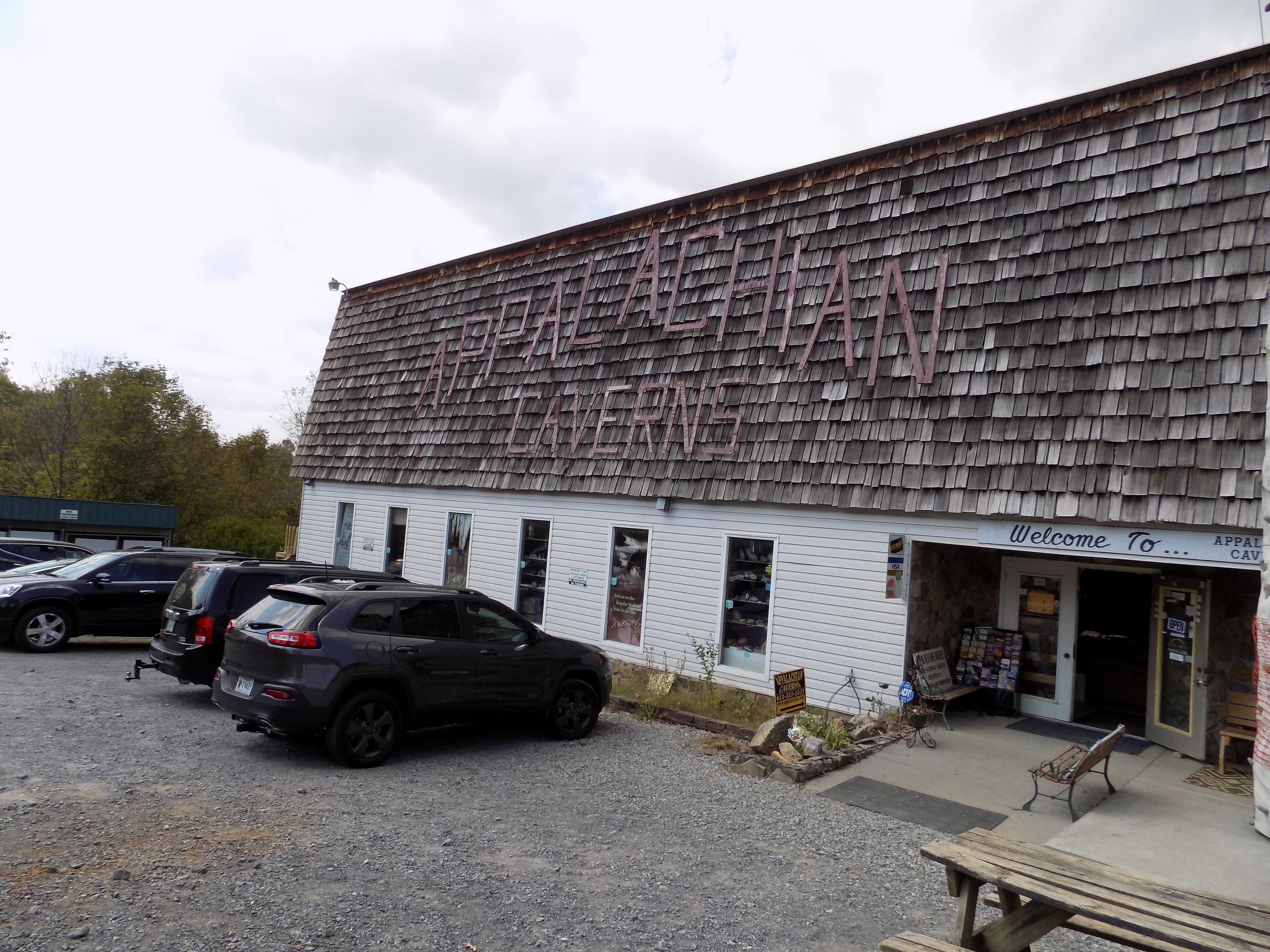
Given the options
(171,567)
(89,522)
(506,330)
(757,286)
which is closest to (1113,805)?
(757,286)

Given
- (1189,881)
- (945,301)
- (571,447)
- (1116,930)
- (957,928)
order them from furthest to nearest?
(571,447) → (945,301) → (1189,881) → (957,928) → (1116,930)

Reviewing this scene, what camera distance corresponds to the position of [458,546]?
621 inches

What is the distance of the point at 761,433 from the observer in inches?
453

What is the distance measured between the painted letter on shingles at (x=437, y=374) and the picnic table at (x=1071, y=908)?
13.7 metres

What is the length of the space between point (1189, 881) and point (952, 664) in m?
5.06

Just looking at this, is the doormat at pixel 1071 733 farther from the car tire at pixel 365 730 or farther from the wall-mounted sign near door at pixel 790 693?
the car tire at pixel 365 730

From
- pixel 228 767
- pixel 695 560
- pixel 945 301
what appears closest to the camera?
pixel 228 767

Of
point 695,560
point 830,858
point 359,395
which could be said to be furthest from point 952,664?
point 359,395

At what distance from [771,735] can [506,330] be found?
31.5 ft

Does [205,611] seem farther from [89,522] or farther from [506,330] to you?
[89,522]

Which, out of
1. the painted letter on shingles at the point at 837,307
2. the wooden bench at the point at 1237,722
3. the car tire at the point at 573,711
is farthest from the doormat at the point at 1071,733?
the painted letter on shingles at the point at 837,307

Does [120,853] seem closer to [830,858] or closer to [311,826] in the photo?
[311,826]

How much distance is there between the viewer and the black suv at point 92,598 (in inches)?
486

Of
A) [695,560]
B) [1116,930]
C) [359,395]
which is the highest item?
[359,395]
